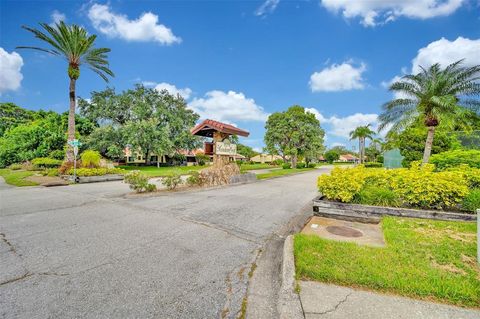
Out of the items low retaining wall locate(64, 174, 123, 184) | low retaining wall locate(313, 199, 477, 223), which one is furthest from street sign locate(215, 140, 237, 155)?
low retaining wall locate(64, 174, 123, 184)

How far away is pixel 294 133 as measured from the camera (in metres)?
33.8

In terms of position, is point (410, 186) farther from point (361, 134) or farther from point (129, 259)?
point (361, 134)

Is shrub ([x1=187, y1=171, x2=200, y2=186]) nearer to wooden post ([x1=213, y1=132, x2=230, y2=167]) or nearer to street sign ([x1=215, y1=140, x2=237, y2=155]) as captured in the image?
wooden post ([x1=213, y1=132, x2=230, y2=167])

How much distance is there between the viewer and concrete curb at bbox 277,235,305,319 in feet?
7.29

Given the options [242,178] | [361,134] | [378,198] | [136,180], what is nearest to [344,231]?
[378,198]

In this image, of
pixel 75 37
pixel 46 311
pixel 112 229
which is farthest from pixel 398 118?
pixel 75 37

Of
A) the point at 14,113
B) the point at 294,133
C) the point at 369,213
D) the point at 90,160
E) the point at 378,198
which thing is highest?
the point at 14,113

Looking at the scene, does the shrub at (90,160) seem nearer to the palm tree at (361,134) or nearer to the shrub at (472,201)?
the shrub at (472,201)

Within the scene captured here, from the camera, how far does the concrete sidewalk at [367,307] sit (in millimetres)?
2205

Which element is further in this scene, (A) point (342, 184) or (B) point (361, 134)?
(B) point (361, 134)

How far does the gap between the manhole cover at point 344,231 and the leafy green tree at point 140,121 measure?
86.3 ft

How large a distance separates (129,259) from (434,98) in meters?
17.7

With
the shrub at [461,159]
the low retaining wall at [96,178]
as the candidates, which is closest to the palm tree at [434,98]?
the shrub at [461,159]

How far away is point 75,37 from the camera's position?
17.8m
